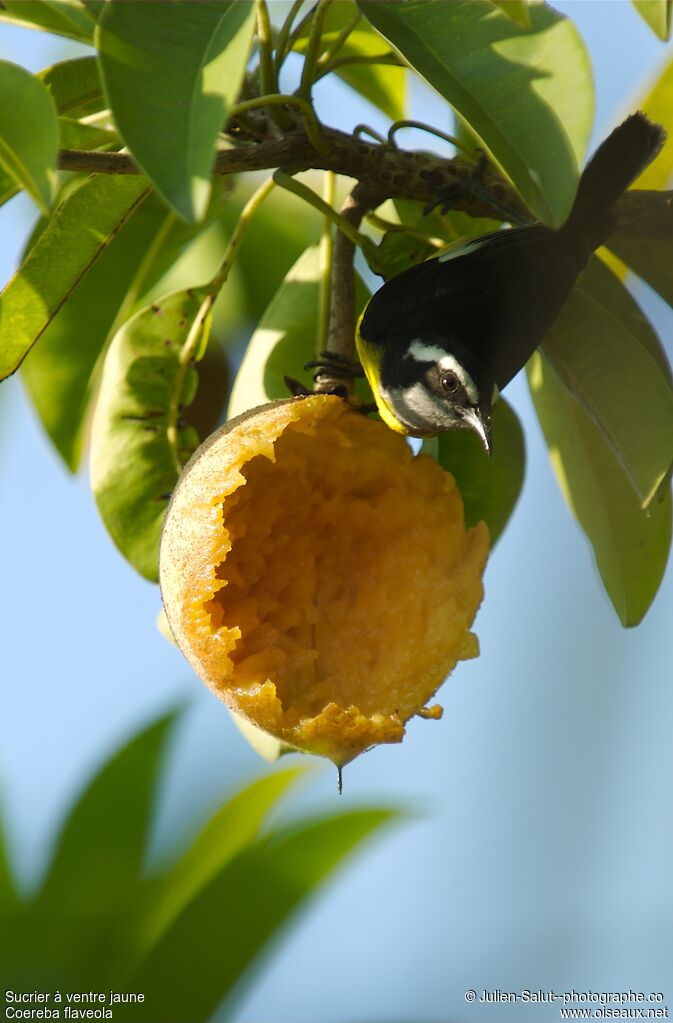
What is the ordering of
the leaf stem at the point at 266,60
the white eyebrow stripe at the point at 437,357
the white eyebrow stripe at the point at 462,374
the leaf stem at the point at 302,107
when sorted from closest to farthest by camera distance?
the leaf stem at the point at 302,107 < the leaf stem at the point at 266,60 < the white eyebrow stripe at the point at 462,374 < the white eyebrow stripe at the point at 437,357

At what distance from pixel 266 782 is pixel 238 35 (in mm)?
1467

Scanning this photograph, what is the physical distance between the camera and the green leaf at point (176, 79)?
1.12 metres

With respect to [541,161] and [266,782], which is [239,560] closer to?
[266,782]

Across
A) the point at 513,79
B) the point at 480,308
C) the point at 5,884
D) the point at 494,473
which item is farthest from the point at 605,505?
the point at 5,884

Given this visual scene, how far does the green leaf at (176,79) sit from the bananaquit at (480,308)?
570 mm

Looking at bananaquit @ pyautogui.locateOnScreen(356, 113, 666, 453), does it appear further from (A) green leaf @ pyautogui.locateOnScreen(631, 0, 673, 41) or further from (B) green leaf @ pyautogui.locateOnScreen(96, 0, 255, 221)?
(B) green leaf @ pyautogui.locateOnScreen(96, 0, 255, 221)

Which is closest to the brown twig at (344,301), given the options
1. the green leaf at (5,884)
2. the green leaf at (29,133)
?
the green leaf at (29,133)

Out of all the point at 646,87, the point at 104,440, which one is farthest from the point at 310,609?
the point at 646,87

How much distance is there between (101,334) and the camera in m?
2.14

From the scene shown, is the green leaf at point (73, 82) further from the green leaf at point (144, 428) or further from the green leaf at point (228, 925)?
the green leaf at point (228, 925)

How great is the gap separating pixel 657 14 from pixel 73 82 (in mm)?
925

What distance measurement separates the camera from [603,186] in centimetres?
186

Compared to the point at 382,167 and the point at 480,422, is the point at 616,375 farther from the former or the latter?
the point at 382,167

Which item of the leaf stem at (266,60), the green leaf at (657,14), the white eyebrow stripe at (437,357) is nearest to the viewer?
the green leaf at (657,14)
